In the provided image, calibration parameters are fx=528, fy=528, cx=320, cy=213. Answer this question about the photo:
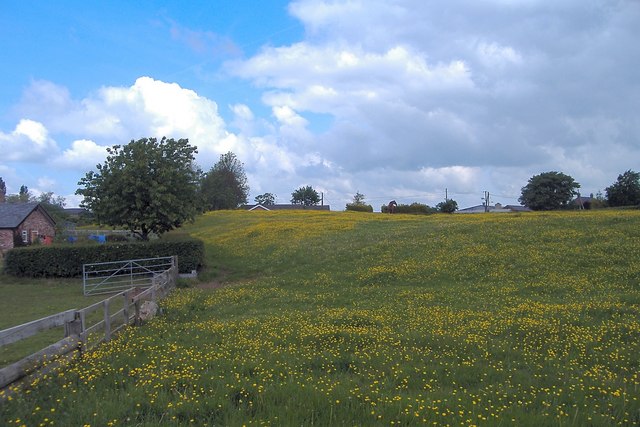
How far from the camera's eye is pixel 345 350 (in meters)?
9.12

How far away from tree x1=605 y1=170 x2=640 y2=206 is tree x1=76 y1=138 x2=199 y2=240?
58978 millimetres

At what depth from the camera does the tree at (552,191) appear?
75.3 metres

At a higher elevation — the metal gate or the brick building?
the brick building

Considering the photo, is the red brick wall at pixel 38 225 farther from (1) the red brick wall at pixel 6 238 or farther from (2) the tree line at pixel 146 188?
(2) the tree line at pixel 146 188

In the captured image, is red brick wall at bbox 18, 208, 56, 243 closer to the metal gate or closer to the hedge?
the hedge

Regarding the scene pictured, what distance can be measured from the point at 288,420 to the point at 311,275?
16752 mm

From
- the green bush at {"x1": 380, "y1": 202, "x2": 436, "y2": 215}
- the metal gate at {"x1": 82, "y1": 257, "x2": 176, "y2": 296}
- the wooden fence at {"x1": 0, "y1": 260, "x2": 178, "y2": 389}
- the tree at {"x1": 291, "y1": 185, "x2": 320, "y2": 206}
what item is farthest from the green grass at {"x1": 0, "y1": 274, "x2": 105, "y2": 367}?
the tree at {"x1": 291, "y1": 185, "x2": 320, "y2": 206}

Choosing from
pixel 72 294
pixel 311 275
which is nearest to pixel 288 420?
pixel 311 275

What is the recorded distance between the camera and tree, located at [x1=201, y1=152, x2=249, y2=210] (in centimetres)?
9912

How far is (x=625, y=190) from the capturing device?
67.8 metres

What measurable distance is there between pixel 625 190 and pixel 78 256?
66.0m

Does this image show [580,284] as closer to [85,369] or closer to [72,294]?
[85,369]

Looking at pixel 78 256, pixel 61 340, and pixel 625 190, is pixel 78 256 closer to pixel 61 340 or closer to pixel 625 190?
pixel 61 340

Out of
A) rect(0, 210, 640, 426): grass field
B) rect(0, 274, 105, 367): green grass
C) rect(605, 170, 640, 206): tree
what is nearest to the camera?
rect(0, 210, 640, 426): grass field
